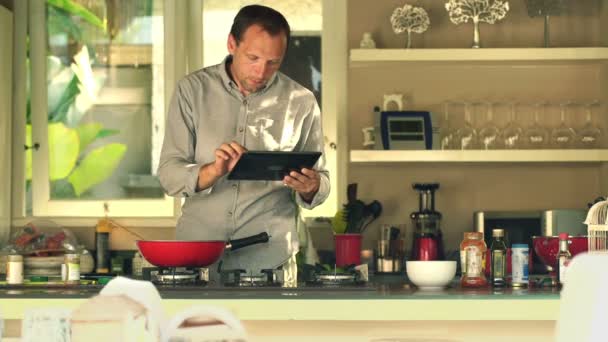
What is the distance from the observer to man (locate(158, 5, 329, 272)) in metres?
3.90

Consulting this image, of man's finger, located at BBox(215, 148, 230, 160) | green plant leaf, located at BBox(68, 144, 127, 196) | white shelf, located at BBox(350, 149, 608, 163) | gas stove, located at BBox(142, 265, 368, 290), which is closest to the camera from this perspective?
gas stove, located at BBox(142, 265, 368, 290)

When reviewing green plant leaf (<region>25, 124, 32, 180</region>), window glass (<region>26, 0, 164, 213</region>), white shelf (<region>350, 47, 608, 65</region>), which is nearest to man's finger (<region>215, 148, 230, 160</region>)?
white shelf (<region>350, 47, 608, 65</region>)

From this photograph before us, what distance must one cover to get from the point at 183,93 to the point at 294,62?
6.27ft

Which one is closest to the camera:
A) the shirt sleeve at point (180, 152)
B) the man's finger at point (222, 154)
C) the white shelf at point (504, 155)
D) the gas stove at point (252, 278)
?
the gas stove at point (252, 278)

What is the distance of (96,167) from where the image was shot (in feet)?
19.6

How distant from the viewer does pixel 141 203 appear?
5.93 meters

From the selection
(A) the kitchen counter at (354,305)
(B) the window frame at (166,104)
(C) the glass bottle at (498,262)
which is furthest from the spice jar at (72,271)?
(B) the window frame at (166,104)

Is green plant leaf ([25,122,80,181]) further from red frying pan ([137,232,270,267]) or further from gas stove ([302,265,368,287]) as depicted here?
gas stove ([302,265,368,287])

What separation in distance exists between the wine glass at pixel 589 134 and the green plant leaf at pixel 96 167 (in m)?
2.30

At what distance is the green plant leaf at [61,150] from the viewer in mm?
5949

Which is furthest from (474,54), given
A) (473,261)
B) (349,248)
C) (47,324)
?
(47,324)

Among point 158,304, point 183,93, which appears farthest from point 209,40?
point 158,304

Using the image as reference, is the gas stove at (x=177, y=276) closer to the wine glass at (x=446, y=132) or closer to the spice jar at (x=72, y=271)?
the spice jar at (x=72, y=271)

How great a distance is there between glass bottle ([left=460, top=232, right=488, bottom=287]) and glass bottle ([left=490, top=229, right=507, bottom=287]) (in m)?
0.04
